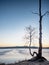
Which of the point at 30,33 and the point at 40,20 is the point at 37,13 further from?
the point at 30,33

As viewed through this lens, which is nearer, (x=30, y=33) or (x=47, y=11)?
(x=47, y=11)

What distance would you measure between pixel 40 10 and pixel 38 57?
18.7 feet

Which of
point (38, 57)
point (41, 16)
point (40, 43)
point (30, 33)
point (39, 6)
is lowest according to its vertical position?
point (38, 57)

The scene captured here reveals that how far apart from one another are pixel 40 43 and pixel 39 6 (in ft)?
15.0

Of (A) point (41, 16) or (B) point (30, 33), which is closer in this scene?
(A) point (41, 16)

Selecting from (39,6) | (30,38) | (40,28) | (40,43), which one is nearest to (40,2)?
(39,6)

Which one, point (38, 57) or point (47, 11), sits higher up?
point (47, 11)

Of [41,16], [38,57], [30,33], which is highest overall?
[41,16]

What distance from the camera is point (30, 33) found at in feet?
77.9

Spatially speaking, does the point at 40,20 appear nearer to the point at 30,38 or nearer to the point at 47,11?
the point at 47,11

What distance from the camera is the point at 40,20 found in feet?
61.2

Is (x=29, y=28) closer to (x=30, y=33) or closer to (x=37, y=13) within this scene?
(x=30, y=33)

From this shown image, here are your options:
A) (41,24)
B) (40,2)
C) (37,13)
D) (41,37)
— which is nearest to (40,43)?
(41,37)

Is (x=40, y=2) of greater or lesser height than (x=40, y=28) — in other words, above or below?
above
